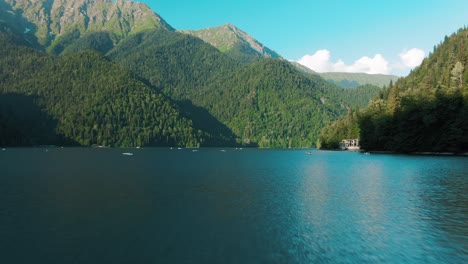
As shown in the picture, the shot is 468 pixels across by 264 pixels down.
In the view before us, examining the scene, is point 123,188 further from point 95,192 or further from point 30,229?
point 30,229

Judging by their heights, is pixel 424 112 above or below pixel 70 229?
above

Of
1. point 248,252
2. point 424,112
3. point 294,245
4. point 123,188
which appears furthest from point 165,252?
point 424,112

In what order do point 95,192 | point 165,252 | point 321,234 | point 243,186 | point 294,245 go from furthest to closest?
point 243,186 → point 95,192 → point 321,234 → point 294,245 → point 165,252

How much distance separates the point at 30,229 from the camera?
35250 mm

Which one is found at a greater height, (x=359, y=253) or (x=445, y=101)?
(x=445, y=101)

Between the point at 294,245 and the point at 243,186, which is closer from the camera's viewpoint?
the point at 294,245

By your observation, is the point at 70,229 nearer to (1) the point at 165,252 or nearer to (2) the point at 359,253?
(1) the point at 165,252

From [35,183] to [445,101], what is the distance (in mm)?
169603

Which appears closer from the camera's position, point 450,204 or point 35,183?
point 450,204

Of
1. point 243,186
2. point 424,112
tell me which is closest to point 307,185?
point 243,186

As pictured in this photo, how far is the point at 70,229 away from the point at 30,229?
3.88 meters

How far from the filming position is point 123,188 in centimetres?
6425

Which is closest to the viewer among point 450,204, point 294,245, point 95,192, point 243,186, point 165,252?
point 165,252

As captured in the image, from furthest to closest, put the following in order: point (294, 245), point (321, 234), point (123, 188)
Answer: point (123, 188)
point (321, 234)
point (294, 245)
